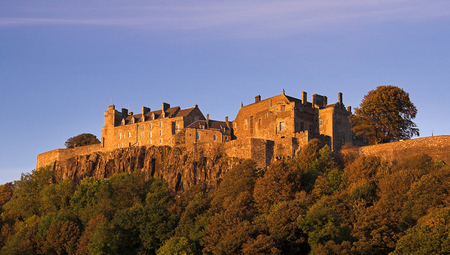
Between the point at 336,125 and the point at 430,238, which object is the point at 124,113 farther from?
the point at 430,238

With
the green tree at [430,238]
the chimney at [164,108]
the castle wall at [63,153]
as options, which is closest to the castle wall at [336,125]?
the chimney at [164,108]

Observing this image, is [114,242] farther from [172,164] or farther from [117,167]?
[117,167]

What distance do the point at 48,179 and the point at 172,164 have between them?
70.2 ft

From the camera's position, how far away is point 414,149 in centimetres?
5347

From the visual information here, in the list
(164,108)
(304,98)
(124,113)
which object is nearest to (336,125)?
A: (304,98)

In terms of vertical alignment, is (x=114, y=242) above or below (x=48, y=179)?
below

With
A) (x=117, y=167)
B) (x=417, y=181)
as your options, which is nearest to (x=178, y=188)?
(x=117, y=167)

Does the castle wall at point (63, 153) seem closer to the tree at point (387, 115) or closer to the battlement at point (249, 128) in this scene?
the battlement at point (249, 128)

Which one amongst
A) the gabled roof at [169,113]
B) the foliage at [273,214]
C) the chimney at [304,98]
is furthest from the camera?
the gabled roof at [169,113]

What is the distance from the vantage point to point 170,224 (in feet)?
171

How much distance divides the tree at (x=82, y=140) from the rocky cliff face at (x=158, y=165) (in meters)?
10.1

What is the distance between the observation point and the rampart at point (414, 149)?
51916 millimetres

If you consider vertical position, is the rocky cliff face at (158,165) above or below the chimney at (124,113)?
below

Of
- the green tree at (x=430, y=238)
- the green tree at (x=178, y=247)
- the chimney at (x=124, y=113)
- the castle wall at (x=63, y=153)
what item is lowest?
the green tree at (x=178, y=247)
